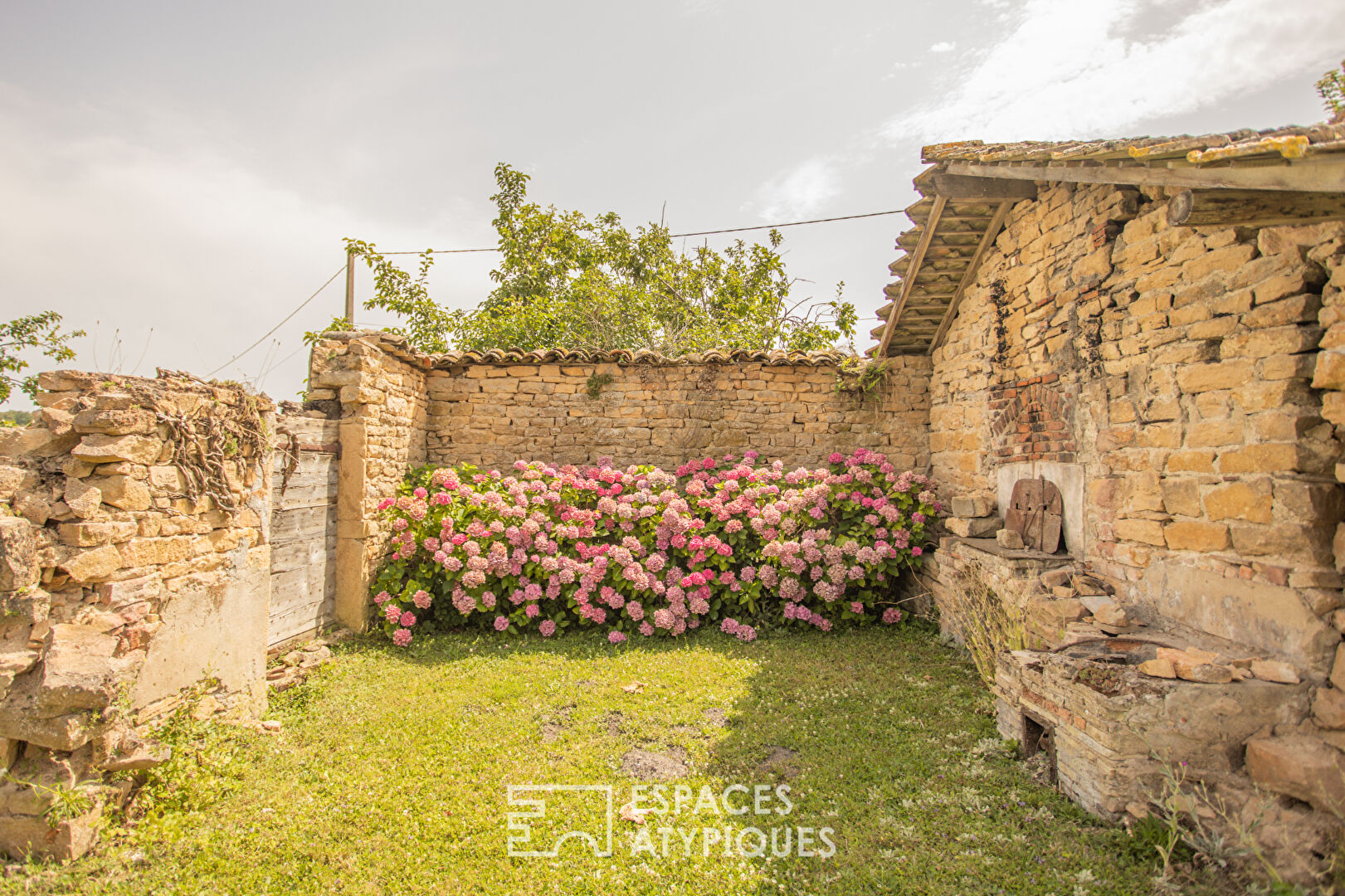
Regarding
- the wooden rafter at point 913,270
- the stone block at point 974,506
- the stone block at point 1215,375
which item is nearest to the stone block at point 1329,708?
the stone block at point 1215,375

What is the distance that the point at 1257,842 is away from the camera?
2439 millimetres

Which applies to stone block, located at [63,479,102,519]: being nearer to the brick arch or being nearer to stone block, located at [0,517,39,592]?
stone block, located at [0,517,39,592]

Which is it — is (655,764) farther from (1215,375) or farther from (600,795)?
(1215,375)

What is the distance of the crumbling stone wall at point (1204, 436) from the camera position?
8.56 feet

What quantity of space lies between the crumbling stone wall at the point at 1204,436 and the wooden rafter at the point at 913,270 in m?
0.71

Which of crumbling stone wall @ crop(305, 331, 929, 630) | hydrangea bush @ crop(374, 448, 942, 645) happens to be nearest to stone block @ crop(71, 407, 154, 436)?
hydrangea bush @ crop(374, 448, 942, 645)

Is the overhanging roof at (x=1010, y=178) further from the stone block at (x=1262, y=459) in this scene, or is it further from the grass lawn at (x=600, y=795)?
the grass lawn at (x=600, y=795)

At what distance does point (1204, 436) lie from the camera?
127 inches

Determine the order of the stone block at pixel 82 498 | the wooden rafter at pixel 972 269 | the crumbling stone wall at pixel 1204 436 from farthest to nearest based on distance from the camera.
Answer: the wooden rafter at pixel 972 269 → the stone block at pixel 82 498 → the crumbling stone wall at pixel 1204 436

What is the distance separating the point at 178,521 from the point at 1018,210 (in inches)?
263

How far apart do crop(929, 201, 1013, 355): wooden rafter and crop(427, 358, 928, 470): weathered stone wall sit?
18.3 inches

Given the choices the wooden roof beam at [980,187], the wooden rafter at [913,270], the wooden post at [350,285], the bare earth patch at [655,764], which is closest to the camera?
the bare earth patch at [655,764]

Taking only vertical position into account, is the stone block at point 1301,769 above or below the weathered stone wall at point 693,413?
below

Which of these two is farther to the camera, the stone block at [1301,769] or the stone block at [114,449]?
the stone block at [114,449]
